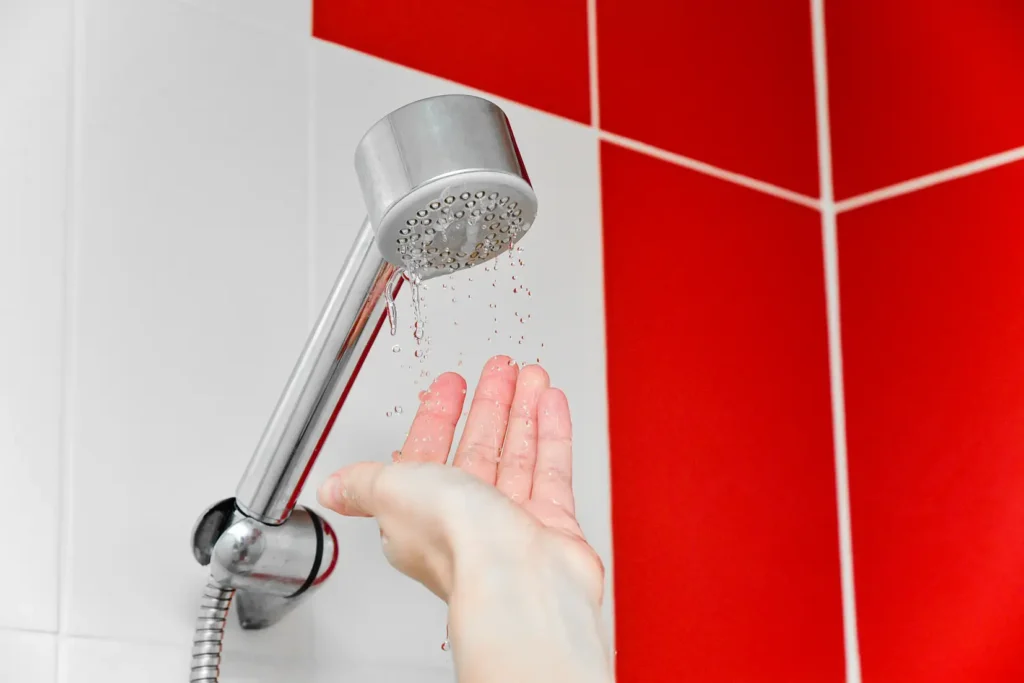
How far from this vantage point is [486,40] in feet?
3.39

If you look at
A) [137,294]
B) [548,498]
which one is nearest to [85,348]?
[137,294]

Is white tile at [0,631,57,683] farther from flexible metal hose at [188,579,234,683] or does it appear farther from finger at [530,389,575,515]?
finger at [530,389,575,515]

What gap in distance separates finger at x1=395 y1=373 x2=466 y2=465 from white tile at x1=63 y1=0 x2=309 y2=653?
116mm

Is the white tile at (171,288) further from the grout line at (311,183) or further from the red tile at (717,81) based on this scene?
the red tile at (717,81)

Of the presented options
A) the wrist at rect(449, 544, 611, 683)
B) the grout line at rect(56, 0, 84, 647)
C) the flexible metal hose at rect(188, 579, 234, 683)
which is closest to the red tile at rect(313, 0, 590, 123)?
the grout line at rect(56, 0, 84, 647)

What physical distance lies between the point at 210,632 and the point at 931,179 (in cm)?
79

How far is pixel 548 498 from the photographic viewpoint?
2.32 feet

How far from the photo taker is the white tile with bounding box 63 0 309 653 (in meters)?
0.76

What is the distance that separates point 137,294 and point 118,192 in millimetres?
62

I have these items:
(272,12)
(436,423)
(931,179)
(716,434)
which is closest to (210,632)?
(436,423)

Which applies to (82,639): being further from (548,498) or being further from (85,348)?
(548,498)

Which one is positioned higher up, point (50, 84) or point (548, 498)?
point (50, 84)

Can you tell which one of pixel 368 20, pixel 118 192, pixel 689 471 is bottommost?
pixel 689 471

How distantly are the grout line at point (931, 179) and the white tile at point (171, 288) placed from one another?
596 millimetres
